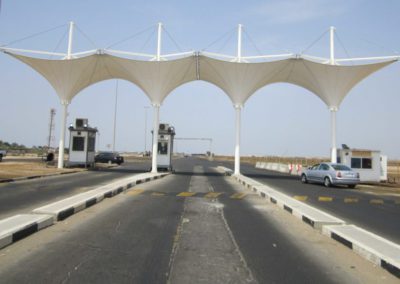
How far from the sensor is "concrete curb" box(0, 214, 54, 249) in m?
6.98

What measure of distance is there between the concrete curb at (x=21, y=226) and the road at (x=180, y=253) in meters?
0.16

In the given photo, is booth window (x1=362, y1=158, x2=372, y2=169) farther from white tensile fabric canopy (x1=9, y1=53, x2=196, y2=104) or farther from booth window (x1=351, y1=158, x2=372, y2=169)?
white tensile fabric canopy (x1=9, y1=53, x2=196, y2=104)

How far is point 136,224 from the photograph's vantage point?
9.29 metres

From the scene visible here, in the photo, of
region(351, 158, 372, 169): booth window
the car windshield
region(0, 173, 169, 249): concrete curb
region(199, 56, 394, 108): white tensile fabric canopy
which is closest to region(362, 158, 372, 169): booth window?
region(351, 158, 372, 169): booth window

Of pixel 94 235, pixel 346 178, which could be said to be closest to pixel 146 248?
pixel 94 235

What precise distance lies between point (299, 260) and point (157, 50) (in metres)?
28.8

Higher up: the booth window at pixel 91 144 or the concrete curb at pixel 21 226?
the booth window at pixel 91 144

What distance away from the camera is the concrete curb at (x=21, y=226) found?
6978mm

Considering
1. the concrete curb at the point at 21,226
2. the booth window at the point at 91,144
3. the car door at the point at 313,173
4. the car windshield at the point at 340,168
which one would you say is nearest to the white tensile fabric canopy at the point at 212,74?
the booth window at the point at 91,144

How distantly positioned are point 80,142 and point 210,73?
1207 cm

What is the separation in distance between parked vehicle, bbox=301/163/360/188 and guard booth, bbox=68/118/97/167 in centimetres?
1837

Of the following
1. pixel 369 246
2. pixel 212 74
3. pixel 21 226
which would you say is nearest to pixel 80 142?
pixel 212 74

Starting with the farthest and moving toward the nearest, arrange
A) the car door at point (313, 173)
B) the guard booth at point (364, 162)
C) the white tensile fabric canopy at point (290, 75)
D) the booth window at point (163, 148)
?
the booth window at point (163, 148), the white tensile fabric canopy at point (290, 75), the guard booth at point (364, 162), the car door at point (313, 173)

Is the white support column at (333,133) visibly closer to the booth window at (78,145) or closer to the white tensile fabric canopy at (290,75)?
the white tensile fabric canopy at (290,75)
